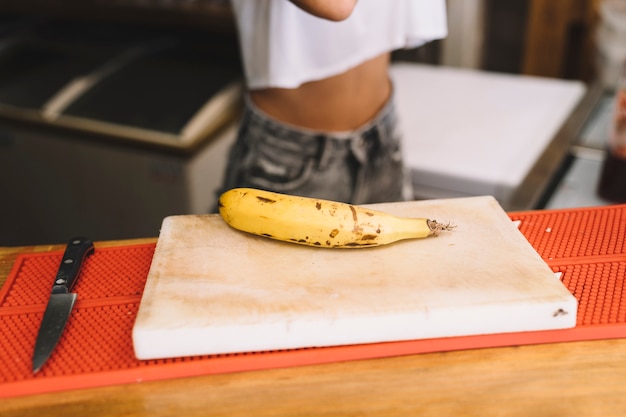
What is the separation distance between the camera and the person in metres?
1.44

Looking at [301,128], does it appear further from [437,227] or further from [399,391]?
[399,391]

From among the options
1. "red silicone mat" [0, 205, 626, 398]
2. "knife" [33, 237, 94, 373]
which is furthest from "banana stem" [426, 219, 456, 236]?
"knife" [33, 237, 94, 373]

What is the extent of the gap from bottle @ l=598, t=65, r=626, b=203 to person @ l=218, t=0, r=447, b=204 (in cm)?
41

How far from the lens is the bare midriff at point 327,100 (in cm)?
155

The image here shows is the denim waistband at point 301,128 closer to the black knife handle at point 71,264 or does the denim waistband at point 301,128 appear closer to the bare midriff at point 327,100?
the bare midriff at point 327,100

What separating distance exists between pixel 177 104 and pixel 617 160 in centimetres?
152

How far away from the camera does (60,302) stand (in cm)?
91

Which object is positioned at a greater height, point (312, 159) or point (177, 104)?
point (312, 159)

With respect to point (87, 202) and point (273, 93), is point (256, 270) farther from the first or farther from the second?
point (87, 202)

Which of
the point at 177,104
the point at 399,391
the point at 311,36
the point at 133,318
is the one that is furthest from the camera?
the point at 177,104

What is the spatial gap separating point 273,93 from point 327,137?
161mm

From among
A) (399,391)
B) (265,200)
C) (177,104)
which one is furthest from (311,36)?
(177,104)

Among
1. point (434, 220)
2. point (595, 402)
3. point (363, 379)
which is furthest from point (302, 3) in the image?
point (595, 402)

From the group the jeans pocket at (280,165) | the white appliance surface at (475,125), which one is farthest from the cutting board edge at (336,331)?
the white appliance surface at (475,125)
